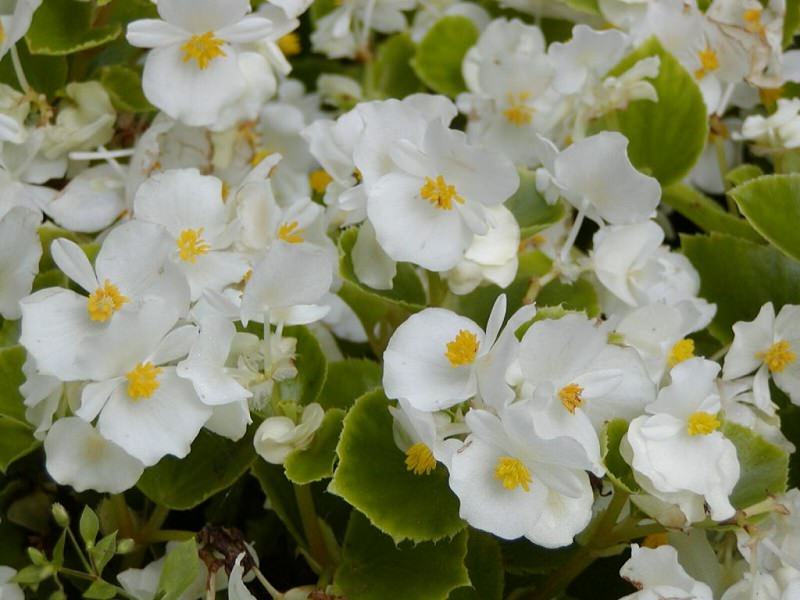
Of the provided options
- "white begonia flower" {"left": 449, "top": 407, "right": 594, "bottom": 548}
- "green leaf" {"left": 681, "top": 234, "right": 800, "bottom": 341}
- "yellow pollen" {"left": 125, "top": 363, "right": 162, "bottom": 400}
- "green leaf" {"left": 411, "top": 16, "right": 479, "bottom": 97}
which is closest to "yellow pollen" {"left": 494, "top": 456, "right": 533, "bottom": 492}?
"white begonia flower" {"left": 449, "top": 407, "right": 594, "bottom": 548}

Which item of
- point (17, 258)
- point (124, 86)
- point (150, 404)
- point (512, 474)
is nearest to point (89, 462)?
point (150, 404)

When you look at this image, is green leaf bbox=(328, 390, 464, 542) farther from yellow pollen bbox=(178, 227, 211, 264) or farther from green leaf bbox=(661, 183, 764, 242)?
green leaf bbox=(661, 183, 764, 242)

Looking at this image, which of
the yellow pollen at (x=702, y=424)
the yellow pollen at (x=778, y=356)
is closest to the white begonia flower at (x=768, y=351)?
the yellow pollen at (x=778, y=356)

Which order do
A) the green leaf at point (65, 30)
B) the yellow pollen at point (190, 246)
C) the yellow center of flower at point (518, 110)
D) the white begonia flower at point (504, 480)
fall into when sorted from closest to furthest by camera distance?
the white begonia flower at point (504, 480) < the yellow pollen at point (190, 246) < the green leaf at point (65, 30) < the yellow center of flower at point (518, 110)

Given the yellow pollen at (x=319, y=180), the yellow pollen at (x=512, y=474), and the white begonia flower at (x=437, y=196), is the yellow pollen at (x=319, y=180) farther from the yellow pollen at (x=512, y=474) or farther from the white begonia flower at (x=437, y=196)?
the yellow pollen at (x=512, y=474)

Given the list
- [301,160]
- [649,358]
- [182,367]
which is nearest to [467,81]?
[301,160]

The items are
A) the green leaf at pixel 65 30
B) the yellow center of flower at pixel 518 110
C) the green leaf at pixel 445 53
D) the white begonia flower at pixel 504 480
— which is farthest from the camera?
the green leaf at pixel 445 53
